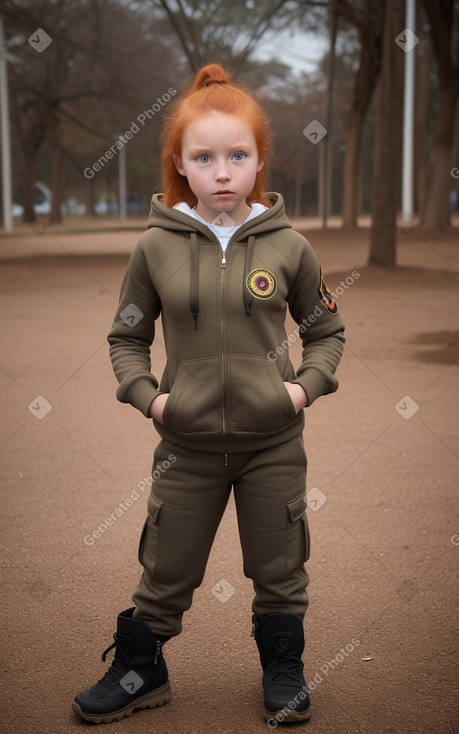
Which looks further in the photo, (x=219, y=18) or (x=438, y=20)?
(x=219, y=18)

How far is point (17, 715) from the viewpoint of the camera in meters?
2.49

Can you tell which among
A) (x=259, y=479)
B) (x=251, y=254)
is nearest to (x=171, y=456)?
(x=259, y=479)

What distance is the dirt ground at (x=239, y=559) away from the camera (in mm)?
2588

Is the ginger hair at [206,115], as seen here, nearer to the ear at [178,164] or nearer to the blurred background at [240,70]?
the ear at [178,164]

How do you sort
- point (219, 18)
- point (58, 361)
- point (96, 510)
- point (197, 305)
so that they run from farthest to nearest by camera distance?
point (219, 18), point (58, 361), point (96, 510), point (197, 305)

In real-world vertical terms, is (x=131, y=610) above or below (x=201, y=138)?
below

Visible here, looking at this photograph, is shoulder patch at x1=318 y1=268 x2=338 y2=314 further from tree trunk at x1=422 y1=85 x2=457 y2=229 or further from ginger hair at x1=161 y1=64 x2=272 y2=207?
tree trunk at x1=422 y1=85 x2=457 y2=229

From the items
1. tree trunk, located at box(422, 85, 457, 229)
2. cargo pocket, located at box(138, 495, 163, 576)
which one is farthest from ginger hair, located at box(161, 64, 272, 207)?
tree trunk, located at box(422, 85, 457, 229)

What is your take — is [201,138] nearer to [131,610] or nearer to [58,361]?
[131,610]

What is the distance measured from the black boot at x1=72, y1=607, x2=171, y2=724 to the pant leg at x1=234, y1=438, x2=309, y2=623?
12.9 inches

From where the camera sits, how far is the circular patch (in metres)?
2.33

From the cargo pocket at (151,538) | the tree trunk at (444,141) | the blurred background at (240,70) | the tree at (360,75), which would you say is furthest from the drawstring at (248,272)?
the tree trunk at (444,141)

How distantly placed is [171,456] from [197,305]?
414 millimetres

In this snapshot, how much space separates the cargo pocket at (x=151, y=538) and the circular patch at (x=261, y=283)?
0.61 metres
